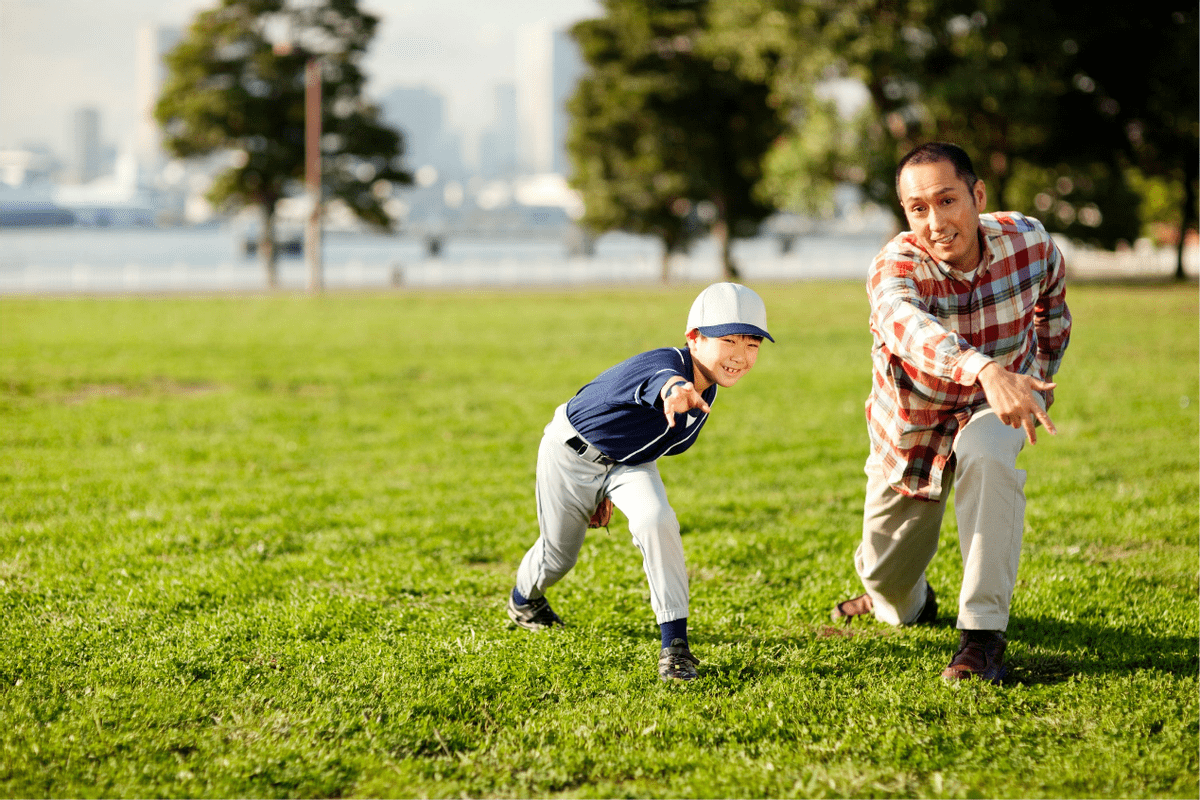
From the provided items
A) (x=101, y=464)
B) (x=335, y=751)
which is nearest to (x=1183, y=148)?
(x=101, y=464)

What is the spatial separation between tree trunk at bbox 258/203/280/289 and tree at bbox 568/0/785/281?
12.7 m

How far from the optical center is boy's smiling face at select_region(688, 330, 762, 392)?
3.86 meters

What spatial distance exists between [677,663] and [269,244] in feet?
127

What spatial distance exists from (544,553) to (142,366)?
460 inches

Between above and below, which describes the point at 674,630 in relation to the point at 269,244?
below

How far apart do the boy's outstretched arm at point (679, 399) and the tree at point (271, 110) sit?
37.2 meters

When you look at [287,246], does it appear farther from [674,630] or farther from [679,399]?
[679,399]

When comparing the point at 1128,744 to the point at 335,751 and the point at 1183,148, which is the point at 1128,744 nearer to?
the point at 335,751

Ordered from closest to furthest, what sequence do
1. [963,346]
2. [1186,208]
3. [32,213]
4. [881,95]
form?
[963,346], [881,95], [1186,208], [32,213]

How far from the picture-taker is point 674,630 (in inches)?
162

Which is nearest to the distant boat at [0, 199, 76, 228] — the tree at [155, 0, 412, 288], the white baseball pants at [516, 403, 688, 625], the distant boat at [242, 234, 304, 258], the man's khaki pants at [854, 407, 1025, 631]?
the distant boat at [242, 234, 304, 258]

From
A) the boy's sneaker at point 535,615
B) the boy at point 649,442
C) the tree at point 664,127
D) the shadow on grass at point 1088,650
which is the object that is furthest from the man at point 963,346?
the tree at point 664,127

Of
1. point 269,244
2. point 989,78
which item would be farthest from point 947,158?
point 269,244

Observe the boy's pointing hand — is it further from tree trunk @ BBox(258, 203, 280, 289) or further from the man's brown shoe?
tree trunk @ BBox(258, 203, 280, 289)
